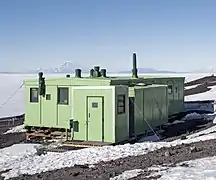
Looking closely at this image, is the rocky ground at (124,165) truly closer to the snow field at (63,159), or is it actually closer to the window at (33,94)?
the snow field at (63,159)

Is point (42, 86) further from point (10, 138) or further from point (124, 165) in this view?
point (124, 165)

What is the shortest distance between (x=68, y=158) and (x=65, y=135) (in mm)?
6755

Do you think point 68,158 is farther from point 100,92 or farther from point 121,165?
point 100,92

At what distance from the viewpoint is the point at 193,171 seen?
26.1ft

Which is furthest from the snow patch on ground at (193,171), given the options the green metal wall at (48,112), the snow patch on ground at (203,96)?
the snow patch on ground at (203,96)

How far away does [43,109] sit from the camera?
66.2 ft

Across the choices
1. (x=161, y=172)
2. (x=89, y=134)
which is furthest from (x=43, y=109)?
(x=161, y=172)

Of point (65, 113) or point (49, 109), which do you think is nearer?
point (65, 113)

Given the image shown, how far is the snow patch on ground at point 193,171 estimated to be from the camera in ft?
24.7

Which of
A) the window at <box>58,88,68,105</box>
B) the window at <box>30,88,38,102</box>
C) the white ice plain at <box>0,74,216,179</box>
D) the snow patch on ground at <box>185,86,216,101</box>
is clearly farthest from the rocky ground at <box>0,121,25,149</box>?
the snow patch on ground at <box>185,86,216,101</box>

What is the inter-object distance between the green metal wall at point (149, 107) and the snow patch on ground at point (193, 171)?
9.48 m

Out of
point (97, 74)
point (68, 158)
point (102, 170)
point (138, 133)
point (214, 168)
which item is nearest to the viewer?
point (214, 168)

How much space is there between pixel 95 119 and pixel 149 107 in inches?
161

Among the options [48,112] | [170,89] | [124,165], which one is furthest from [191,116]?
[124,165]
